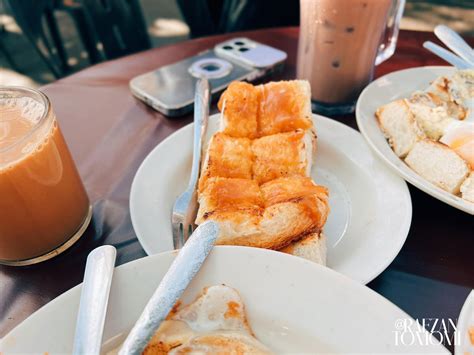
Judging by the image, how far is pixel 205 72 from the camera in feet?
4.22

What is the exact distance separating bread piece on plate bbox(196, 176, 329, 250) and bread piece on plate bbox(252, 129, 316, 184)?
0.26ft

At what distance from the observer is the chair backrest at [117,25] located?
1.82 meters

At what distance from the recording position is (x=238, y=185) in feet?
2.49

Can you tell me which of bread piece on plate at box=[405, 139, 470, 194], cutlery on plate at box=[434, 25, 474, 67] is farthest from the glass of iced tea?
cutlery on plate at box=[434, 25, 474, 67]

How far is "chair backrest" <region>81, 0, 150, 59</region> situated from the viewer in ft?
5.96

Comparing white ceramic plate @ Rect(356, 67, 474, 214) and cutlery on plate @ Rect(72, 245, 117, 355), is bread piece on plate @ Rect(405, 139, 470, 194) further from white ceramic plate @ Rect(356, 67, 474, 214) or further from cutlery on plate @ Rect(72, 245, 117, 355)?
cutlery on plate @ Rect(72, 245, 117, 355)

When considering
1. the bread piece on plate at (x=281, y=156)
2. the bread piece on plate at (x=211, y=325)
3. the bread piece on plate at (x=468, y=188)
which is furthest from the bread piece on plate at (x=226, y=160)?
the bread piece on plate at (x=468, y=188)

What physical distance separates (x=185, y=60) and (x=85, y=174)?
578 mm

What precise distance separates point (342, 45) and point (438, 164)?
0.44 metres

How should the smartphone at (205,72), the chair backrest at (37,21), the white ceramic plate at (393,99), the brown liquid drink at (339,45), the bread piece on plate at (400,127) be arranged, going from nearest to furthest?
the white ceramic plate at (393,99) → the bread piece on plate at (400,127) → the brown liquid drink at (339,45) → the smartphone at (205,72) → the chair backrest at (37,21)

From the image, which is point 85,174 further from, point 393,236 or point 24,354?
point 393,236

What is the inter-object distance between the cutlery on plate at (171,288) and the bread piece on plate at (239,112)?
38 cm

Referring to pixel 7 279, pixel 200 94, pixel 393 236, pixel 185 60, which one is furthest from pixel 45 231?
pixel 185 60

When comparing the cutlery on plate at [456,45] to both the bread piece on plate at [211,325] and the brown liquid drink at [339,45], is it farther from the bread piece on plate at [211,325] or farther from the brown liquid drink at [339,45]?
the bread piece on plate at [211,325]
